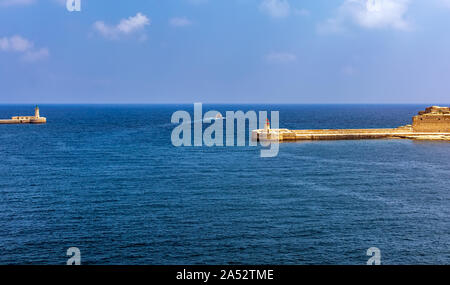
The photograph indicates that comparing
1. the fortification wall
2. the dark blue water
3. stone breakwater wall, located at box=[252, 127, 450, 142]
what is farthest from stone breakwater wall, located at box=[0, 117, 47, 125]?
the fortification wall

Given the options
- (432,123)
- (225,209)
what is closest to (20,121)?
(432,123)

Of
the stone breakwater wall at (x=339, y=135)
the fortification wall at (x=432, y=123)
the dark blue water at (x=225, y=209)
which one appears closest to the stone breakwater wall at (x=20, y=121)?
the stone breakwater wall at (x=339, y=135)

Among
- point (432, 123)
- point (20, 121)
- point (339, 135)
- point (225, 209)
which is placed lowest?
point (225, 209)

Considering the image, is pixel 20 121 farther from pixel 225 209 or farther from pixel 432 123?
pixel 225 209

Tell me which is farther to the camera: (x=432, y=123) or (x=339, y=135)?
(x=432, y=123)

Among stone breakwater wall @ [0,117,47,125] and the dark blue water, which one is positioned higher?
stone breakwater wall @ [0,117,47,125]

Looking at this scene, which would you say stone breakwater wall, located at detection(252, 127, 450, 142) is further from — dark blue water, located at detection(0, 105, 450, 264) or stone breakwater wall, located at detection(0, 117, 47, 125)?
stone breakwater wall, located at detection(0, 117, 47, 125)

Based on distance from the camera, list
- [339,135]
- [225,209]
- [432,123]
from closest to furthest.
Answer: [225,209], [339,135], [432,123]

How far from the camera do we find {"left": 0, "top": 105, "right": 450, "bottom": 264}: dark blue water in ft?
93.6

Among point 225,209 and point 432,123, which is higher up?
point 432,123

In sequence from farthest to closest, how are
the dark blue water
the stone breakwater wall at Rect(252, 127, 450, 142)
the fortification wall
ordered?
the fortification wall, the stone breakwater wall at Rect(252, 127, 450, 142), the dark blue water

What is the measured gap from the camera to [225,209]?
3762 cm
